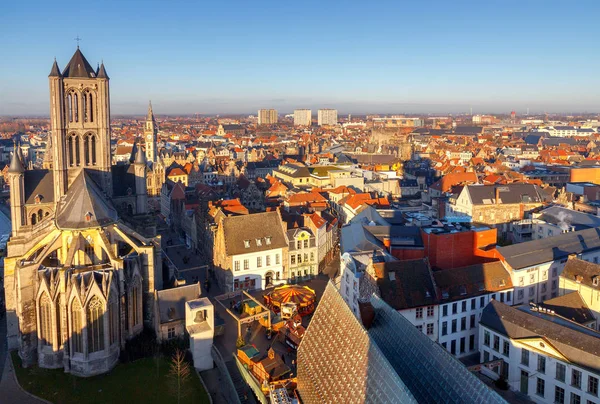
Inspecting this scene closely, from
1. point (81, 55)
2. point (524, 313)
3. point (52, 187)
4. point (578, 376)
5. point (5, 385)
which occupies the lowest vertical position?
point (5, 385)

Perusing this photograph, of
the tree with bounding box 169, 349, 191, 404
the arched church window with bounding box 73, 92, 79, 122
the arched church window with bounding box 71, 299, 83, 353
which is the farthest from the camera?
the arched church window with bounding box 73, 92, 79, 122

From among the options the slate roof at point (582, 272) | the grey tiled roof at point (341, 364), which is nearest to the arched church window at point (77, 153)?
the grey tiled roof at point (341, 364)

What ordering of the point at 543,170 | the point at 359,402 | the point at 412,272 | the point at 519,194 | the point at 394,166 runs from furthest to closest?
the point at 394,166
the point at 543,170
the point at 519,194
the point at 412,272
the point at 359,402

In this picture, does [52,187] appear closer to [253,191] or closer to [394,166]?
[253,191]

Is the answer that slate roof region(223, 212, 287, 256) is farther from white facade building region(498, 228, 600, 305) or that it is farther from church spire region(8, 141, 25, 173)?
white facade building region(498, 228, 600, 305)

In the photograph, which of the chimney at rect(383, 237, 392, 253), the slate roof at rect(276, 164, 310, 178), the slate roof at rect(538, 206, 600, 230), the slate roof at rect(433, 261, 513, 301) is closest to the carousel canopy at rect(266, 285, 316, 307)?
the chimney at rect(383, 237, 392, 253)

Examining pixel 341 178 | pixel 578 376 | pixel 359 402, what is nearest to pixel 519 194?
pixel 341 178
